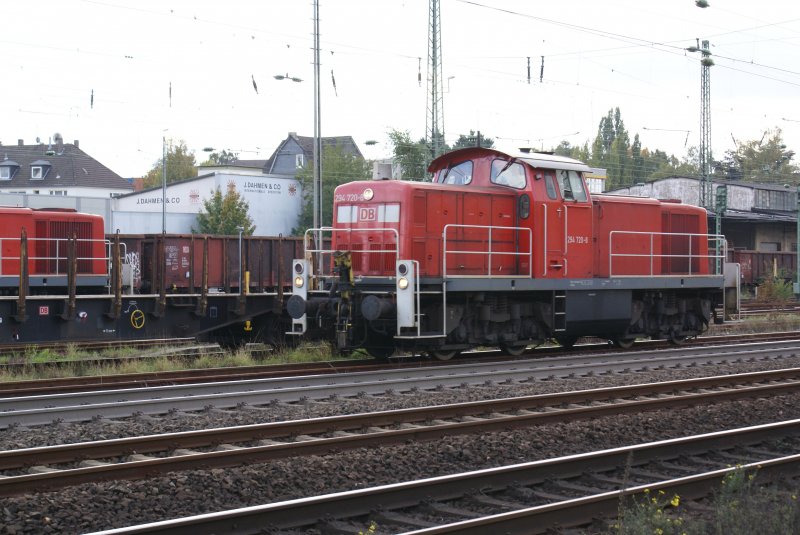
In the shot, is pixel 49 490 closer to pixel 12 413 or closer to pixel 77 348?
pixel 12 413

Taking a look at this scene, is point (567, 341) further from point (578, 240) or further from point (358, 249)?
point (358, 249)

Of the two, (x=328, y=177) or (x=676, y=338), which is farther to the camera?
(x=328, y=177)

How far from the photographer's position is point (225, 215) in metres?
52.5

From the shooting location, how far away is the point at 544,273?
637 inches

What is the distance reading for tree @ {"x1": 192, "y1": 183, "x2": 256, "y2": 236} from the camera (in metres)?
52.0

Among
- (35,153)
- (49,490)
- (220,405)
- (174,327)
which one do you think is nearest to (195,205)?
(35,153)

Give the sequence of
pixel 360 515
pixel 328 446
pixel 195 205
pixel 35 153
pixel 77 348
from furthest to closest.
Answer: pixel 35 153 < pixel 195 205 < pixel 77 348 < pixel 328 446 < pixel 360 515

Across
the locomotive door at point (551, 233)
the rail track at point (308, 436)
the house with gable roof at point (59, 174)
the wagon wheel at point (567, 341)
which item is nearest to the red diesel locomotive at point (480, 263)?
the locomotive door at point (551, 233)

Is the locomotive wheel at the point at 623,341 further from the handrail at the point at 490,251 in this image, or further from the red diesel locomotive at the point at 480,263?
the handrail at the point at 490,251

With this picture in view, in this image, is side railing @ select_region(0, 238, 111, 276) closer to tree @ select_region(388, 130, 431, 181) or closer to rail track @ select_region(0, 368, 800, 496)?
rail track @ select_region(0, 368, 800, 496)

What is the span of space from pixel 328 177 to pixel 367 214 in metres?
45.3

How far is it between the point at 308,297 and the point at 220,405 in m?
5.18

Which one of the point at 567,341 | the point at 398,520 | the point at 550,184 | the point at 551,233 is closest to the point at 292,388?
the point at 398,520

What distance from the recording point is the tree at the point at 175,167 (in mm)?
97250
